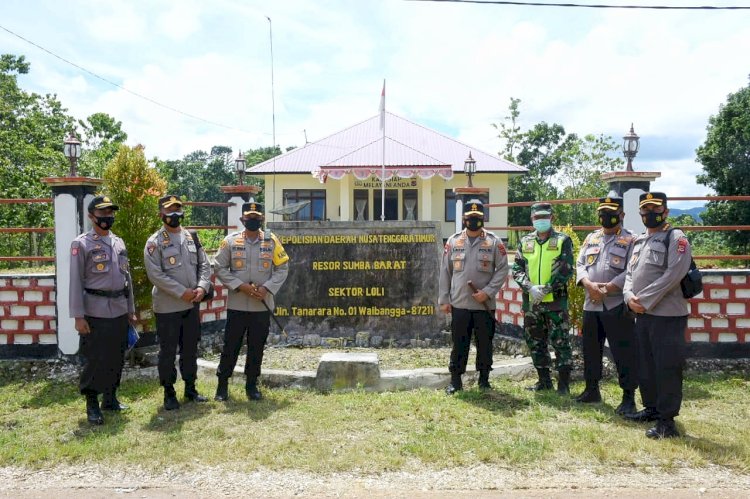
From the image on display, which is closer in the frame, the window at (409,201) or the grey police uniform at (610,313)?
the grey police uniform at (610,313)

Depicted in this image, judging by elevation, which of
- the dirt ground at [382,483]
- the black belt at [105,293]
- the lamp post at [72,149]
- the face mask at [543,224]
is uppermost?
the lamp post at [72,149]

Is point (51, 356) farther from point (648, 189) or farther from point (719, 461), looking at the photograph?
point (648, 189)

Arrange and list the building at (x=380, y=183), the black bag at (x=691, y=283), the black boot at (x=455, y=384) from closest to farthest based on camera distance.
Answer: the black bag at (x=691, y=283)
the black boot at (x=455, y=384)
the building at (x=380, y=183)

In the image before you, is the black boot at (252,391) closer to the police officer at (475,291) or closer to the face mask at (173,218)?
the face mask at (173,218)

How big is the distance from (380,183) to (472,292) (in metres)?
17.4

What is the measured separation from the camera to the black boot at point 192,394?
16.7 ft

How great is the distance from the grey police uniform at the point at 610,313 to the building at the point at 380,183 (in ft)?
55.0

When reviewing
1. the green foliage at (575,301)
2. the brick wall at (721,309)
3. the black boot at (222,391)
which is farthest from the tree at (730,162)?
the black boot at (222,391)

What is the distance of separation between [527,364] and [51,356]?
499cm

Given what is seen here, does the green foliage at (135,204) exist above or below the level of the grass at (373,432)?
above

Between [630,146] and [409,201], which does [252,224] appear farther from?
[409,201]

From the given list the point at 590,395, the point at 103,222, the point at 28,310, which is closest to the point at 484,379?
the point at 590,395

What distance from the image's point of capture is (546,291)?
508 centimetres

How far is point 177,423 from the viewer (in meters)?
4.48
